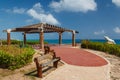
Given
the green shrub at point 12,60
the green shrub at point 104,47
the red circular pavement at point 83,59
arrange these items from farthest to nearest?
the green shrub at point 104,47
the red circular pavement at point 83,59
the green shrub at point 12,60

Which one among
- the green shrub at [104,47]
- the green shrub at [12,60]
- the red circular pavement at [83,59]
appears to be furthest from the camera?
the green shrub at [104,47]

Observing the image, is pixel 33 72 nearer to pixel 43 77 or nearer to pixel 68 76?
pixel 43 77

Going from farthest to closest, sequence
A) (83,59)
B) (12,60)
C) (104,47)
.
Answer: (104,47) → (83,59) → (12,60)

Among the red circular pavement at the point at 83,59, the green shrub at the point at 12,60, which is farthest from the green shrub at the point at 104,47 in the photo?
the green shrub at the point at 12,60

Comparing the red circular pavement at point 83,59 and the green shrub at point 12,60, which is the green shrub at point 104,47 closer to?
the red circular pavement at point 83,59

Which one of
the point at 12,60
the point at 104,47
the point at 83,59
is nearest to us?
the point at 12,60

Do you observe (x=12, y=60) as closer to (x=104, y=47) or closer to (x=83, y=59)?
(x=83, y=59)

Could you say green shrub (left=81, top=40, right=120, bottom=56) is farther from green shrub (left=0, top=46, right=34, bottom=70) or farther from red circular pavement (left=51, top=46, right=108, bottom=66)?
green shrub (left=0, top=46, right=34, bottom=70)

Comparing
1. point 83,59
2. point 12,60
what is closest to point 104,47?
point 83,59

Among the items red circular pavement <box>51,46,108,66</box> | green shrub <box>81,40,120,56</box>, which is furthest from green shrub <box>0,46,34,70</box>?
green shrub <box>81,40,120,56</box>

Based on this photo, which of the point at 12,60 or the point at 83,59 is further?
the point at 83,59

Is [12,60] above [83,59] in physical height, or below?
above

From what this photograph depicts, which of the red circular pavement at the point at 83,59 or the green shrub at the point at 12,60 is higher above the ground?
the green shrub at the point at 12,60

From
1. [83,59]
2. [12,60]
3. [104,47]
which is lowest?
[83,59]
